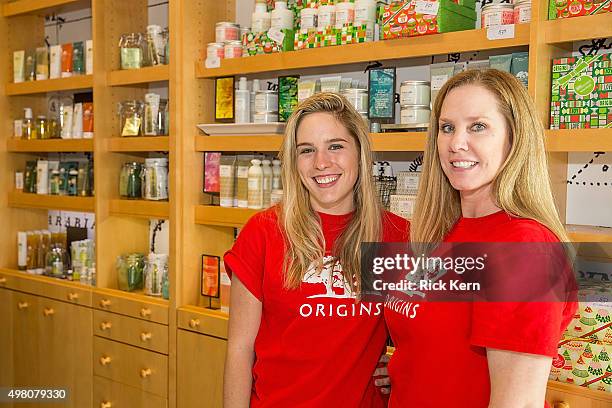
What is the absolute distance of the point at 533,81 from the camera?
230 centimetres

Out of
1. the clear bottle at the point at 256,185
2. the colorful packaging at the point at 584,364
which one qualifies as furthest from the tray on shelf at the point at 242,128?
the colorful packaging at the point at 584,364

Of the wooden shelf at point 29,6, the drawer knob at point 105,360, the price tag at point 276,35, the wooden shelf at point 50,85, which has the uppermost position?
the wooden shelf at point 29,6

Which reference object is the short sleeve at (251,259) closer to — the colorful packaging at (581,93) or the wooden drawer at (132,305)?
the colorful packaging at (581,93)

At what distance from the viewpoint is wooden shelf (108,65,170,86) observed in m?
3.59

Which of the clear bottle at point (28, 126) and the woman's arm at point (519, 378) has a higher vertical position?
the clear bottle at point (28, 126)

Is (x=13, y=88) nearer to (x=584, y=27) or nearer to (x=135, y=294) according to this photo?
(x=135, y=294)

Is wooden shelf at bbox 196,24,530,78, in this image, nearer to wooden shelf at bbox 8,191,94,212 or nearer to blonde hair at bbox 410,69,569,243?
blonde hair at bbox 410,69,569,243

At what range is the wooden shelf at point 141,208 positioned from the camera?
3684 mm

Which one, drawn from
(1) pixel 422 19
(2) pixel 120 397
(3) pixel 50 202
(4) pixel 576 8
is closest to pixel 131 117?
(3) pixel 50 202

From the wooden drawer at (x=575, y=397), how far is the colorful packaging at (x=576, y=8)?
1.18 metres

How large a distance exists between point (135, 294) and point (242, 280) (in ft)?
6.44

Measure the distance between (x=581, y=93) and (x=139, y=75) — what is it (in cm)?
233

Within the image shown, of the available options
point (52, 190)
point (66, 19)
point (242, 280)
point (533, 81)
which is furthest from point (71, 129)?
point (533, 81)

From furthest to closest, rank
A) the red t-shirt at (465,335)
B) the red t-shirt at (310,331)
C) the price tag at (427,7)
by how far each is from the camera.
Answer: the price tag at (427,7) → the red t-shirt at (310,331) → the red t-shirt at (465,335)
